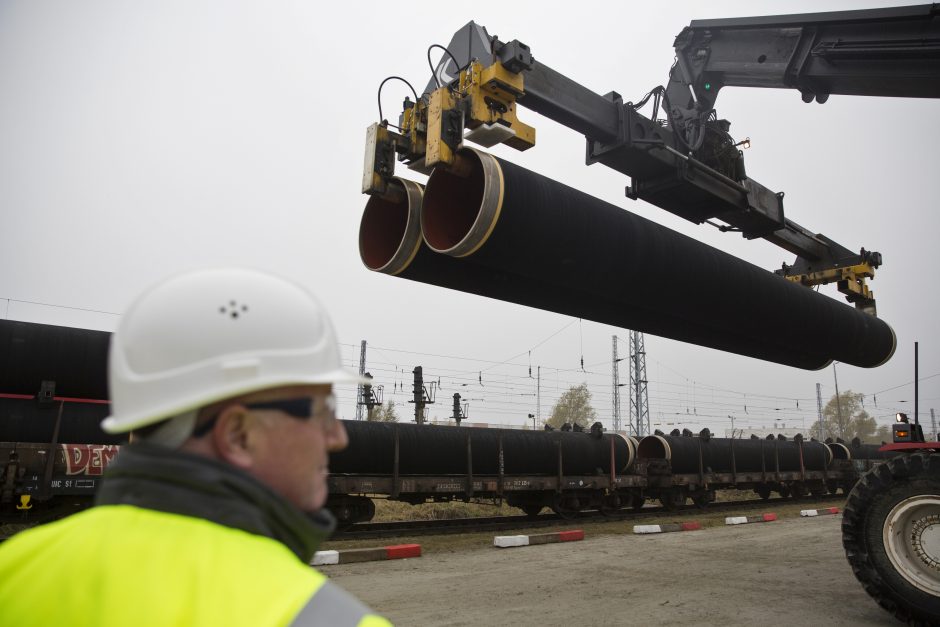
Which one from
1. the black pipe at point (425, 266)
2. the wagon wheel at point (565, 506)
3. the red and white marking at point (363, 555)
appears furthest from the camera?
the wagon wheel at point (565, 506)

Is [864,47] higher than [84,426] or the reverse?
higher

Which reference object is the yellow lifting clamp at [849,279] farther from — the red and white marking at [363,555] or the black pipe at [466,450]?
the black pipe at [466,450]

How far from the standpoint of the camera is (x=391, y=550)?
8398 millimetres

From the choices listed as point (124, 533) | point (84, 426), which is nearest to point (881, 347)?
point (124, 533)

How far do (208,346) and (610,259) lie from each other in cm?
377

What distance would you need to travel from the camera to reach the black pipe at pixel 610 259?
398 centimetres

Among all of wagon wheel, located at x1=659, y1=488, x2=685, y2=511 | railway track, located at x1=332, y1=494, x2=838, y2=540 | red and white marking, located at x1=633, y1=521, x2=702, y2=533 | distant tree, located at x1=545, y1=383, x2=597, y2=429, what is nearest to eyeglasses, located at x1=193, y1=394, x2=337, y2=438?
railway track, located at x1=332, y1=494, x2=838, y2=540

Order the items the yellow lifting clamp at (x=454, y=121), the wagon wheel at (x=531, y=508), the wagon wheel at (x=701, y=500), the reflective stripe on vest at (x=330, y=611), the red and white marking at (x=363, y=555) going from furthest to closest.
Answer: the wagon wheel at (x=701, y=500), the wagon wheel at (x=531, y=508), the red and white marking at (x=363, y=555), the yellow lifting clamp at (x=454, y=121), the reflective stripe on vest at (x=330, y=611)

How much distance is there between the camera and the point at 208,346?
3.67ft

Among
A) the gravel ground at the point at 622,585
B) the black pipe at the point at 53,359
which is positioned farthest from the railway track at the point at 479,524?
the black pipe at the point at 53,359

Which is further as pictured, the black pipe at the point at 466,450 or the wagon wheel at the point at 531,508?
the wagon wheel at the point at 531,508

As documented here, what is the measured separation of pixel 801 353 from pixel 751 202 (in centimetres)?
185

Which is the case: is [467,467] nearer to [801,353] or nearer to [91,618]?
[801,353]

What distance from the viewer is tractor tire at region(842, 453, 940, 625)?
492 centimetres
